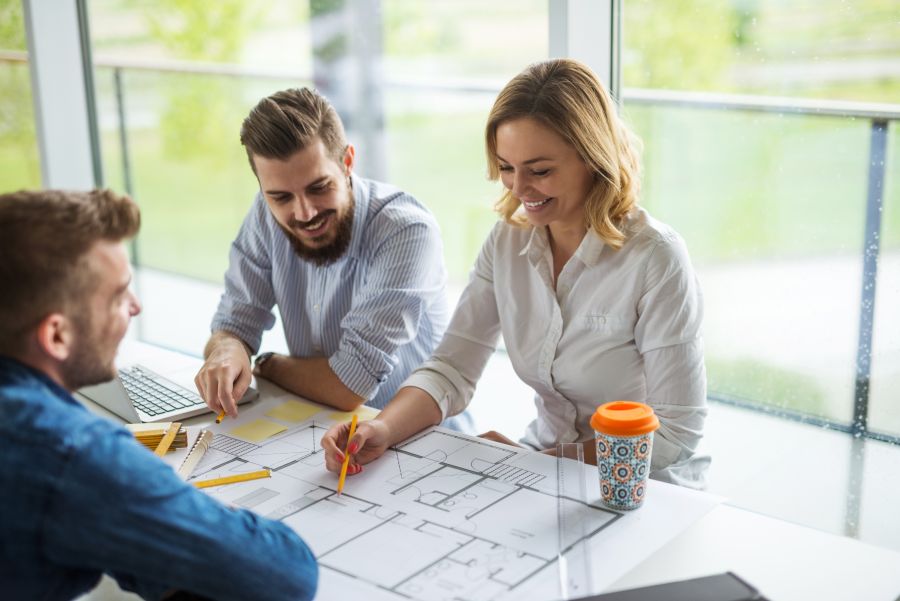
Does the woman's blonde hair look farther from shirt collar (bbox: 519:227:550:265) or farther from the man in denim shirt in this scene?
the man in denim shirt

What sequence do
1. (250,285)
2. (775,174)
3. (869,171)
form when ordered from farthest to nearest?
(775,174)
(869,171)
(250,285)

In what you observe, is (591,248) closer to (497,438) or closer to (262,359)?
(497,438)

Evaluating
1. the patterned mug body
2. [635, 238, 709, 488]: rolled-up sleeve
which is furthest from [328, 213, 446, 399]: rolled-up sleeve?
the patterned mug body

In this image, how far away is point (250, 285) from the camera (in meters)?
2.13

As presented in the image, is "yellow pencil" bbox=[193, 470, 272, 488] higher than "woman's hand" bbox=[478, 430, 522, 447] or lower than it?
higher

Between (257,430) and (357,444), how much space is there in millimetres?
283

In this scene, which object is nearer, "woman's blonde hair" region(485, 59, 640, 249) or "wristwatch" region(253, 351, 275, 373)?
"woman's blonde hair" region(485, 59, 640, 249)

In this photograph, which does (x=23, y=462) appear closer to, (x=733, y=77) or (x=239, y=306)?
(x=239, y=306)

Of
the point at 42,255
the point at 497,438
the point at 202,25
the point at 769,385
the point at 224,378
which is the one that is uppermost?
the point at 202,25

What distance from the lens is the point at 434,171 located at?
14.8ft

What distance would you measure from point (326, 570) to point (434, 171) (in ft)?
11.3

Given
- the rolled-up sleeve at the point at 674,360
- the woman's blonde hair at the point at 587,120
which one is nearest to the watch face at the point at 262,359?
the woman's blonde hair at the point at 587,120

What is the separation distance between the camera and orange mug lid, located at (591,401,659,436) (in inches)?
50.2

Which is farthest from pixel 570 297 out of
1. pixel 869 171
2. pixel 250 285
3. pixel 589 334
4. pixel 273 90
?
pixel 273 90
